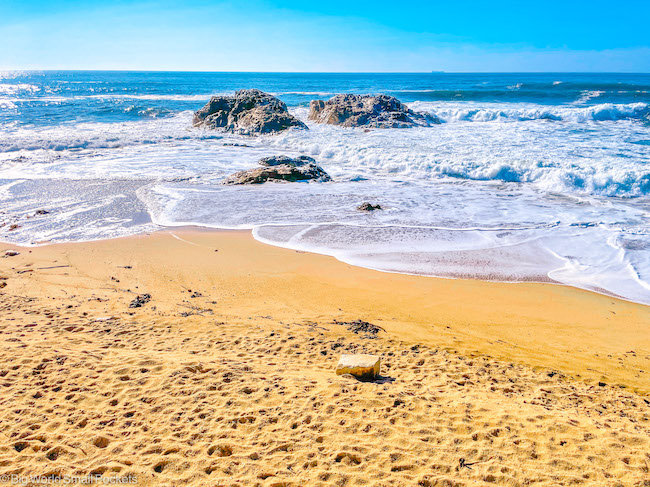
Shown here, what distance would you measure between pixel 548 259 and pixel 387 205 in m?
4.63

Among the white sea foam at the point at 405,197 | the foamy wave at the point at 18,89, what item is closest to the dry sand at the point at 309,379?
the white sea foam at the point at 405,197

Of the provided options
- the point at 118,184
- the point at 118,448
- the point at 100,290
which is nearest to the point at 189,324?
the point at 100,290

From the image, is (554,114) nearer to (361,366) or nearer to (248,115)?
(248,115)

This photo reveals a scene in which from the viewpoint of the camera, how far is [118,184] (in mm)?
13367

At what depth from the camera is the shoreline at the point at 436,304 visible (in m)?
5.08

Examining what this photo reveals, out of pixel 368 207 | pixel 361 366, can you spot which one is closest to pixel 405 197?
pixel 368 207

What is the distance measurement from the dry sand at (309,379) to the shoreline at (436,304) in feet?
0.10

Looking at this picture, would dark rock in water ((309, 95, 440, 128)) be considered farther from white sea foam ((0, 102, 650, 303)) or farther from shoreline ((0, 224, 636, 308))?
shoreline ((0, 224, 636, 308))

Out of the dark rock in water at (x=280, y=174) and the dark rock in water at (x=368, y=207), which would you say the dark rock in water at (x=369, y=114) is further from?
the dark rock in water at (x=368, y=207)

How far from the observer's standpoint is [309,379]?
14.3ft

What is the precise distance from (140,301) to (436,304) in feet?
15.1

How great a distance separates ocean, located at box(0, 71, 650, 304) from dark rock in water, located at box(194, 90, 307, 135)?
1.87 m

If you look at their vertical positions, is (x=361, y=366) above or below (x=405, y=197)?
below

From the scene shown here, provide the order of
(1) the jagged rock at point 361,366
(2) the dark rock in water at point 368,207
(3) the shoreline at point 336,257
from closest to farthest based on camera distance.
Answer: (1) the jagged rock at point 361,366, (3) the shoreline at point 336,257, (2) the dark rock in water at point 368,207
